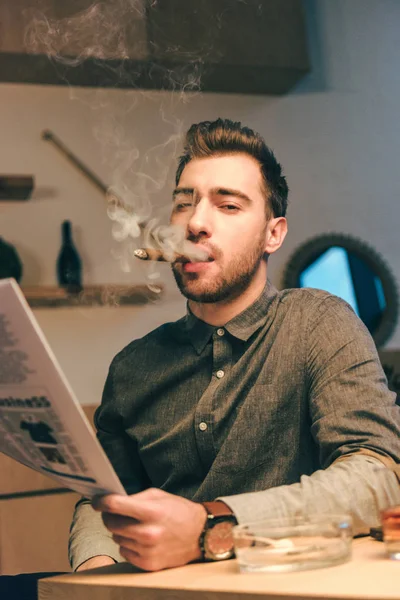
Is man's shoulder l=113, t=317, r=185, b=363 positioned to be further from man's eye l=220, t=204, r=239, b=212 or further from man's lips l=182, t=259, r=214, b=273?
man's eye l=220, t=204, r=239, b=212

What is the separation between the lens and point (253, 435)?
127cm

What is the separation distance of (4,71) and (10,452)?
2.16m

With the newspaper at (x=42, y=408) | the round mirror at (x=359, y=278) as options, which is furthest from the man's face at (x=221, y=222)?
the round mirror at (x=359, y=278)

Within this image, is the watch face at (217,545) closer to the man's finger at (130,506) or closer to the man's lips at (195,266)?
the man's finger at (130,506)

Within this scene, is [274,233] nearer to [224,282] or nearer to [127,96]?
[224,282]

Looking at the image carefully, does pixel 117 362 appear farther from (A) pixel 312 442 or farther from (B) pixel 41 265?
(B) pixel 41 265

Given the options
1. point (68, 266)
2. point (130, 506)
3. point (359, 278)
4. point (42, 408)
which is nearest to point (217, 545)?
point (130, 506)

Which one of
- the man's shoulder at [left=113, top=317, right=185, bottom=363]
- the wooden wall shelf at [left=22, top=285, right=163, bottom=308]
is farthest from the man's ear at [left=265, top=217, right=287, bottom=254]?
the wooden wall shelf at [left=22, top=285, right=163, bottom=308]

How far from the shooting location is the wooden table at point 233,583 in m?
0.58

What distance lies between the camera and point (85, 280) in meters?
2.79

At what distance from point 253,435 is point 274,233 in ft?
1.65

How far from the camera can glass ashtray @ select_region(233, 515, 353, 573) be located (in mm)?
679

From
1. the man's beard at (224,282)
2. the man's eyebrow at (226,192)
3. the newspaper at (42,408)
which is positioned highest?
the man's eyebrow at (226,192)

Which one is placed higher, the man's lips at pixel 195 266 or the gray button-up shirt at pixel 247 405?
the man's lips at pixel 195 266
